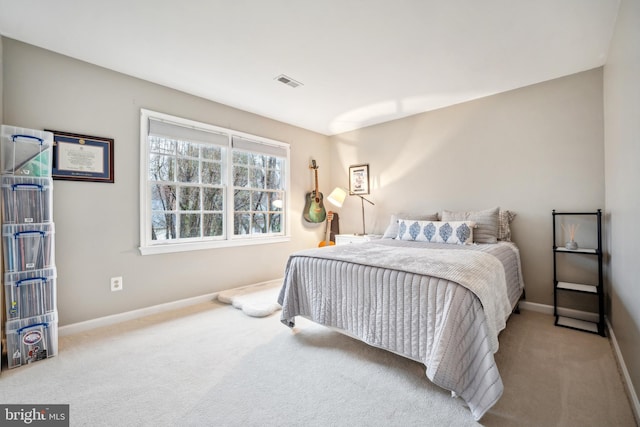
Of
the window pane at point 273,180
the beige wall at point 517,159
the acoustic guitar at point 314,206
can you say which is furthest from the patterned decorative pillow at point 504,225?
the window pane at point 273,180

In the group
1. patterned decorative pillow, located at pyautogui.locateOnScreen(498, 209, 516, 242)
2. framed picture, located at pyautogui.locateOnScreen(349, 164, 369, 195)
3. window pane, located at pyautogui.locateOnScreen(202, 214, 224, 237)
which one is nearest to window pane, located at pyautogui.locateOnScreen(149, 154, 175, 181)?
window pane, located at pyautogui.locateOnScreen(202, 214, 224, 237)

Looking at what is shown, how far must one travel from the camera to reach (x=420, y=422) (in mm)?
1376

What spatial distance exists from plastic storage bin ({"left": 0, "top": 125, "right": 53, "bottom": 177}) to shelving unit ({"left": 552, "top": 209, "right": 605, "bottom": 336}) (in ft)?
14.2

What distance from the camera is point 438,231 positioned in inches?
118

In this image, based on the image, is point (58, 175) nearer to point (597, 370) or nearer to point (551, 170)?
point (597, 370)

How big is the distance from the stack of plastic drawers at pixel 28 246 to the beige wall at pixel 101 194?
0.35 meters

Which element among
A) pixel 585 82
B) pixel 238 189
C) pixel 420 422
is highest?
pixel 585 82

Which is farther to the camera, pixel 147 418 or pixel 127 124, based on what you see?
pixel 127 124

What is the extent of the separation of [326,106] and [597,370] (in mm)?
3410

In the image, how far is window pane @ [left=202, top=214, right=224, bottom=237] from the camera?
10.9 ft

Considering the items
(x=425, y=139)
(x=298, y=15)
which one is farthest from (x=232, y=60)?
(x=425, y=139)

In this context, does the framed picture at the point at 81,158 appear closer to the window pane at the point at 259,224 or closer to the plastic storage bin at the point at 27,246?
the plastic storage bin at the point at 27,246

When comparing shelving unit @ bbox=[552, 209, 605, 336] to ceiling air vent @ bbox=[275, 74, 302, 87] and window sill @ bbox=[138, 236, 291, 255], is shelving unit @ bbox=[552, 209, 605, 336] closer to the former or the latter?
ceiling air vent @ bbox=[275, 74, 302, 87]

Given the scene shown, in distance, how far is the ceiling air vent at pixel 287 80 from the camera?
9.12 ft
